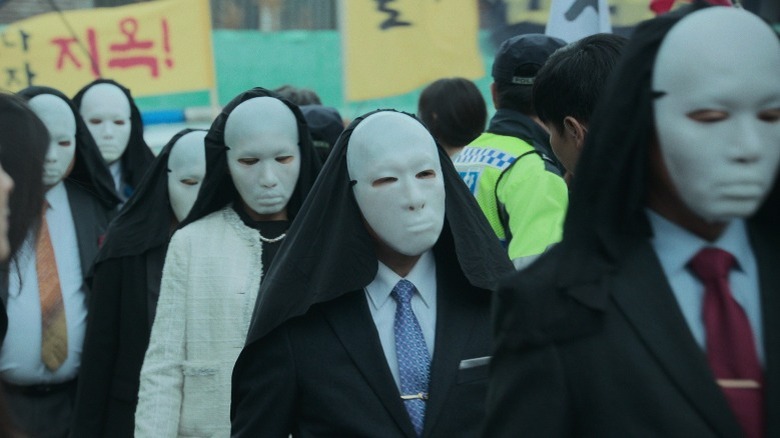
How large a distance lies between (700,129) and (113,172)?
6642 millimetres

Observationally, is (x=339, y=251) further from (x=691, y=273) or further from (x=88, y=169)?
(x=88, y=169)


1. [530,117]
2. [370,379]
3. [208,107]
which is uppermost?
[530,117]

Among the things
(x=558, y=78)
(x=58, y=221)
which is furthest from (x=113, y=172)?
(x=558, y=78)

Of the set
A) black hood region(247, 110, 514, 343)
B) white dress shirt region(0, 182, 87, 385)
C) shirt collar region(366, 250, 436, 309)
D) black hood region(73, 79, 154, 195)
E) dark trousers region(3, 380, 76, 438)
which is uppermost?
black hood region(247, 110, 514, 343)

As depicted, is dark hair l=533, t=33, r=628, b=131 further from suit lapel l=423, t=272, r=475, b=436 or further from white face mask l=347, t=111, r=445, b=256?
suit lapel l=423, t=272, r=475, b=436

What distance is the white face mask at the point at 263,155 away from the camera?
539 cm

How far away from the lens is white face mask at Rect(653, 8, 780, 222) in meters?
2.52

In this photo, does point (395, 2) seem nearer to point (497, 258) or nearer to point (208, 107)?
point (208, 107)

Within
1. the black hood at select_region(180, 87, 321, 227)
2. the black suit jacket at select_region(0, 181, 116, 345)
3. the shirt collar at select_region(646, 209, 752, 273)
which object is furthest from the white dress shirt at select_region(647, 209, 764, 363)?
the black suit jacket at select_region(0, 181, 116, 345)

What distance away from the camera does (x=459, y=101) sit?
6.81m

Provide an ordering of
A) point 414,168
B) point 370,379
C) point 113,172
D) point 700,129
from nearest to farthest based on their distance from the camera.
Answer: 1. point 700,129
2. point 370,379
3. point 414,168
4. point 113,172

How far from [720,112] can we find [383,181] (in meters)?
1.67

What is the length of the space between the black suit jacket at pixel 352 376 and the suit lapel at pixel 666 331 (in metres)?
1.31

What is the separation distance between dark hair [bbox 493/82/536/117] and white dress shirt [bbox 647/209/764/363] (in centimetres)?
280
